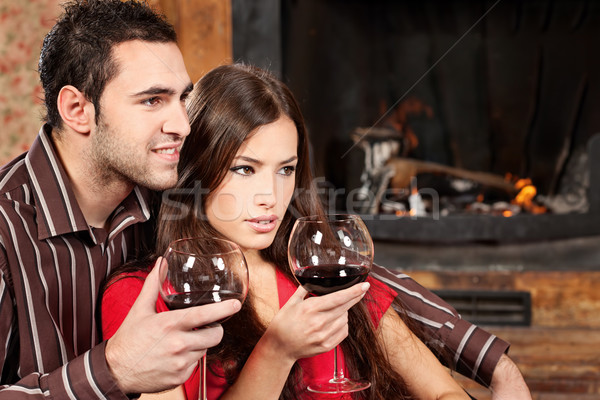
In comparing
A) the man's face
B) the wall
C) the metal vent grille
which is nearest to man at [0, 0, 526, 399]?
the man's face

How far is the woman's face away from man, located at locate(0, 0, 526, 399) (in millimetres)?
126

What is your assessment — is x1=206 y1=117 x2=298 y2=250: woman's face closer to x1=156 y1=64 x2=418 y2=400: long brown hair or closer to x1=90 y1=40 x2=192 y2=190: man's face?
x1=156 y1=64 x2=418 y2=400: long brown hair

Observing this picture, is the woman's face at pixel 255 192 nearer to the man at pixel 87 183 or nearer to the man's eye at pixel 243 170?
the man's eye at pixel 243 170

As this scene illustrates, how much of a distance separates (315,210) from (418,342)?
0.40 metres

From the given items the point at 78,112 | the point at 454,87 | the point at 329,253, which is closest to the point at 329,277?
the point at 329,253

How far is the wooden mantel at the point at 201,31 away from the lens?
2994 millimetres

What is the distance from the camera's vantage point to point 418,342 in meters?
1.48

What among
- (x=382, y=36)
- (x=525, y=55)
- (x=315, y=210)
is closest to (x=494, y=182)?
(x=525, y=55)

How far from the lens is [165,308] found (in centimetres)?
123

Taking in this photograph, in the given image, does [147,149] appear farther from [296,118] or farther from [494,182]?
[494,182]

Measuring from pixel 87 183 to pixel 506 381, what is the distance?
3.04 ft

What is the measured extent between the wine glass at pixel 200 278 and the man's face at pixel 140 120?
0.42m

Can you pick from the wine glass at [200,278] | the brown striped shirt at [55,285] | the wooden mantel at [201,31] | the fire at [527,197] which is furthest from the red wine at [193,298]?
the fire at [527,197]

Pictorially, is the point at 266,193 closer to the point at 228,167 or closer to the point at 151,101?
the point at 228,167
